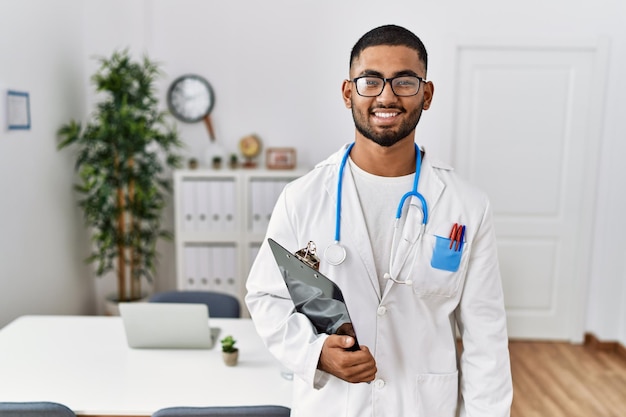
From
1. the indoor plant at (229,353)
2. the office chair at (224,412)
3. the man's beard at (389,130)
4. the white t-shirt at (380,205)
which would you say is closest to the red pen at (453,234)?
the white t-shirt at (380,205)

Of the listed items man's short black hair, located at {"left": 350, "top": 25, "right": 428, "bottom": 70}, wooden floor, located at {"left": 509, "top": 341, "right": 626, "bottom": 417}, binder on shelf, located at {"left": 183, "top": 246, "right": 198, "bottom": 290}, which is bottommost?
wooden floor, located at {"left": 509, "top": 341, "right": 626, "bottom": 417}

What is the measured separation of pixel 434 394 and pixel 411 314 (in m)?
0.21

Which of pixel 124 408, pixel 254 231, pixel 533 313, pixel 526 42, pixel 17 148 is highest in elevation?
pixel 526 42

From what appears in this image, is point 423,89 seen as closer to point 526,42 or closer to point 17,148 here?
point 17,148

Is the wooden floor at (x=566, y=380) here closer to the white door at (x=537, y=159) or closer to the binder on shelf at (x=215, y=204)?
the white door at (x=537, y=159)

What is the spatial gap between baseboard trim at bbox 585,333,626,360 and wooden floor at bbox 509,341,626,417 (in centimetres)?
2

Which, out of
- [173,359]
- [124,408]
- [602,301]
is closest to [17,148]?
[173,359]

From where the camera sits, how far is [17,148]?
3.03 m

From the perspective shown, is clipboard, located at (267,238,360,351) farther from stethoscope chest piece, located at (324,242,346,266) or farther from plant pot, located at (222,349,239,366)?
plant pot, located at (222,349,239,366)

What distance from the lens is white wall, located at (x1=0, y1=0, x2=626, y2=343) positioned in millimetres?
3678

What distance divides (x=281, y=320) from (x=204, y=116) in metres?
2.85

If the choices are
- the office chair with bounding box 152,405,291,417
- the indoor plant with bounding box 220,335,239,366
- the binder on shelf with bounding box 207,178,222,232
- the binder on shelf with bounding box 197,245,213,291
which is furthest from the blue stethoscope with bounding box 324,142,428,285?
the binder on shelf with bounding box 197,245,213,291

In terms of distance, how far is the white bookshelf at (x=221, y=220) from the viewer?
3.65m

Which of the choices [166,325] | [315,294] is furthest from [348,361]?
[166,325]
